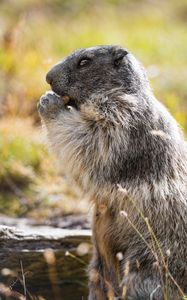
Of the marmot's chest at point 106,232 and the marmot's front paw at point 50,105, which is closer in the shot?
the marmot's chest at point 106,232

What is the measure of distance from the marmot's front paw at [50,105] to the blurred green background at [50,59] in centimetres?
69

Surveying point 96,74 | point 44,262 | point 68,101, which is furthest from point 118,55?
point 44,262

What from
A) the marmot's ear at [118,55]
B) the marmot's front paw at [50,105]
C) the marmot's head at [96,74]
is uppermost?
the marmot's ear at [118,55]

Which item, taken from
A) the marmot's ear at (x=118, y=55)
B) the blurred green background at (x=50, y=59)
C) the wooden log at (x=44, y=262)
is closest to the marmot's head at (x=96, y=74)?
the marmot's ear at (x=118, y=55)

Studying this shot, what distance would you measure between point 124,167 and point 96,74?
35.6 inches

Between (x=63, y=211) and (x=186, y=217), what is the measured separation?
10.1 feet

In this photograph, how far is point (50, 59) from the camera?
8.62 meters

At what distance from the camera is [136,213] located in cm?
651

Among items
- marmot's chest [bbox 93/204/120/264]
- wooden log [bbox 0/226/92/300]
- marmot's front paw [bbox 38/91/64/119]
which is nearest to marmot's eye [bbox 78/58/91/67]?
marmot's front paw [bbox 38/91/64/119]

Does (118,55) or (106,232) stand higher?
(118,55)

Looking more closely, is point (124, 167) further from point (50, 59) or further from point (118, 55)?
point (50, 59)

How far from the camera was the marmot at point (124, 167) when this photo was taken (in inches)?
253

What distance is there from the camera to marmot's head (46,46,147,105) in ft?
22.5

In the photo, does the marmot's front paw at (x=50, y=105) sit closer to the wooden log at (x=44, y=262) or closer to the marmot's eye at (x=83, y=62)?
the marmot's eye at (x=83, y=62)
